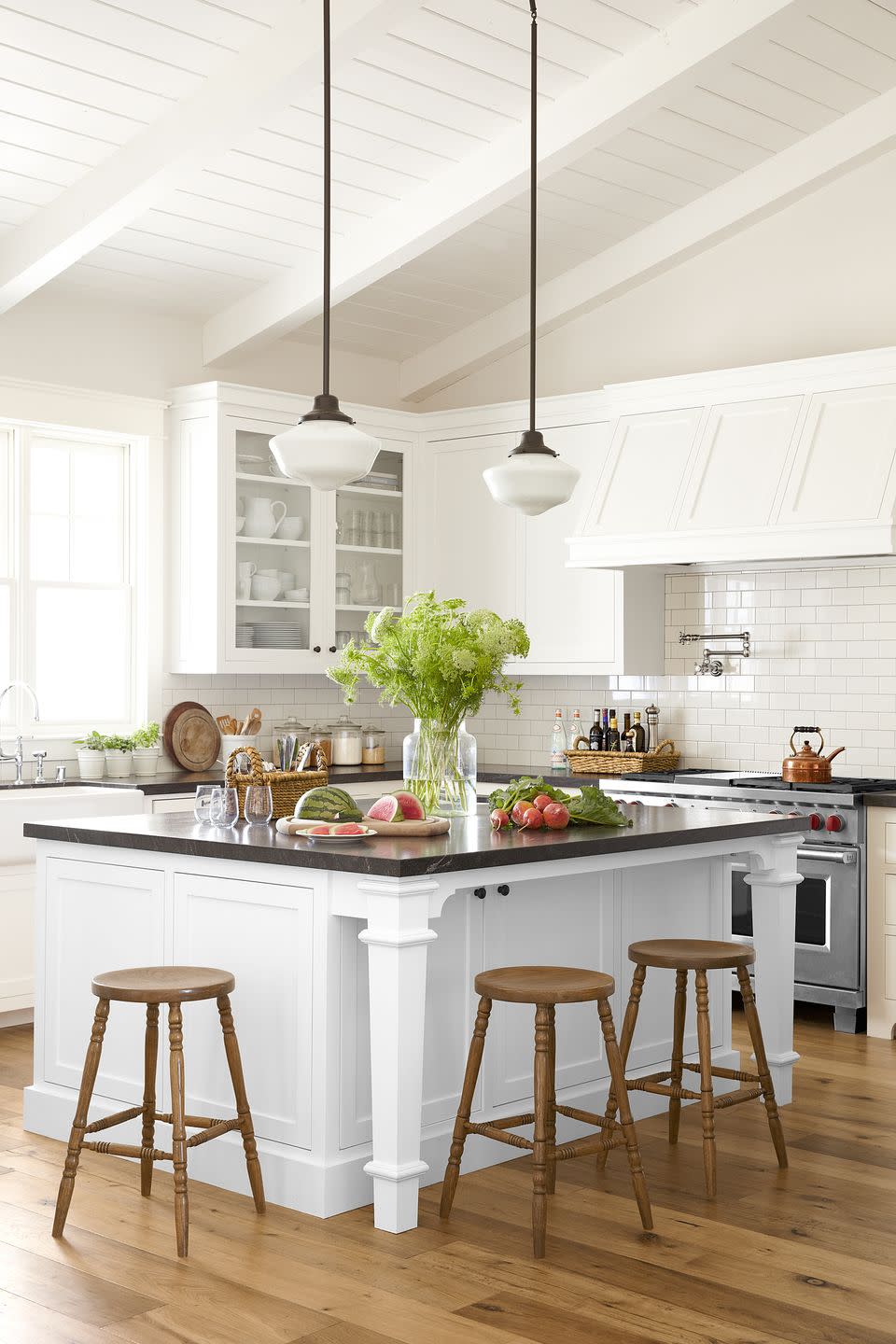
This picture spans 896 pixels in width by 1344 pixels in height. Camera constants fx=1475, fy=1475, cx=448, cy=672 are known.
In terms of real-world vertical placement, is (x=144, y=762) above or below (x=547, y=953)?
above

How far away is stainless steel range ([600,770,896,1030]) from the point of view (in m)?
5.68

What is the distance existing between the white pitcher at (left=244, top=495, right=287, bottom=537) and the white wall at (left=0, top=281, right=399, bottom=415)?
69cm

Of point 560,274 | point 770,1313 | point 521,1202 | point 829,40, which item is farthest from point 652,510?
point 770,1313

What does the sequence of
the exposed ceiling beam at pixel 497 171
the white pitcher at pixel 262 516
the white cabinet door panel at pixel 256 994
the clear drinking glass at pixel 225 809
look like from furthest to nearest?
the white pitcher at pixel 262 516 → the exposed ceiling beam at pixel 497 171 → the clear drinking glass at pixel 225 809 → the white cabinet door panel at pixel 256 994

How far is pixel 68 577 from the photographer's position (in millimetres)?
6656

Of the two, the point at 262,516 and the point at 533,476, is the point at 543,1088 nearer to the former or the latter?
the point at 533,476

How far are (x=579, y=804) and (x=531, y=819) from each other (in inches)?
8.9

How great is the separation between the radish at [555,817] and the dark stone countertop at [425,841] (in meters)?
0.04

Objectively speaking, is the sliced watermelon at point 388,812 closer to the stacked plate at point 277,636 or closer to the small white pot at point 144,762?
the small white pot at point 144,762

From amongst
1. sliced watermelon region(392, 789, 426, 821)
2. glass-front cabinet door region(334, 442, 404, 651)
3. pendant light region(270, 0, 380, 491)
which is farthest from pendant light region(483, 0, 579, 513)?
glass-front cabinet door region(334, 442, 404, 651)

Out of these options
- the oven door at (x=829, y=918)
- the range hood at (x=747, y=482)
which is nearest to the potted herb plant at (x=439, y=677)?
the oven door at (x=829, y=918)

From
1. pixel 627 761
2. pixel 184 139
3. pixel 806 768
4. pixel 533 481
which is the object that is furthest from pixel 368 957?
pixel 627 761

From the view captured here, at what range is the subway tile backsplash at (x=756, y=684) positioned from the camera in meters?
6.34

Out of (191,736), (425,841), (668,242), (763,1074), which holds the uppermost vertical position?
(668,242)
